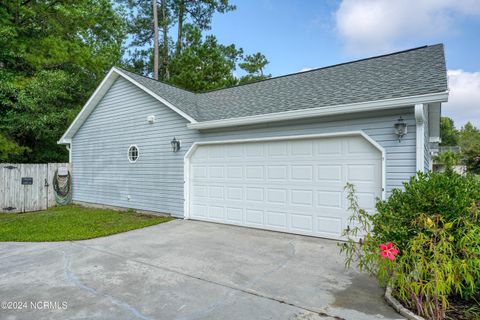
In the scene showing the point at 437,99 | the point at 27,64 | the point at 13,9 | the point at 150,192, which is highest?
the point at 13,9

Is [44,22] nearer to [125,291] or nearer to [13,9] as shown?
[13,9]

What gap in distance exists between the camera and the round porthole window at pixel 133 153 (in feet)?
29.4

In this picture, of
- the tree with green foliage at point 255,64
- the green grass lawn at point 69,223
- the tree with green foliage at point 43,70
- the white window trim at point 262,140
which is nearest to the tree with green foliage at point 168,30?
the tree with green foliage at point 255,64

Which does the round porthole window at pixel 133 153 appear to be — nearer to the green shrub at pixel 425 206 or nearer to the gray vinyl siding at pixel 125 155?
the gray vinyl siding at pixel 125 155

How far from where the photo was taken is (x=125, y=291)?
133 inches

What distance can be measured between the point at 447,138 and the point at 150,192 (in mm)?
57954

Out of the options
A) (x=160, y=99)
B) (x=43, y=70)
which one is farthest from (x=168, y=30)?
(x=160, y=99)

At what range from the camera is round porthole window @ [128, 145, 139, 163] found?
8953 millimetres

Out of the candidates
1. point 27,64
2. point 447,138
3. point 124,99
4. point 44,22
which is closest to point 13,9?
point 44,22

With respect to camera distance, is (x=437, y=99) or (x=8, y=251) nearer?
(x=437, y=99)

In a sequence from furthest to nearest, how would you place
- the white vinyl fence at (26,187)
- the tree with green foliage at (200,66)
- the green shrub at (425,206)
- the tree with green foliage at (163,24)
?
the tree with green foliage at (163,24) < the tree with green foliage at (200,66) < the white vinyl fence at (26,187) < the green shrub at (425,206)

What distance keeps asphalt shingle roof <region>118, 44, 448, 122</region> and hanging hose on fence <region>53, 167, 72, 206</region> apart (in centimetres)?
488

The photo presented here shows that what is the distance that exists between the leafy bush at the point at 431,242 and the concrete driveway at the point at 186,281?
420mm

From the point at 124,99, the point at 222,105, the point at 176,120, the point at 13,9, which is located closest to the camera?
the point at 176,120
